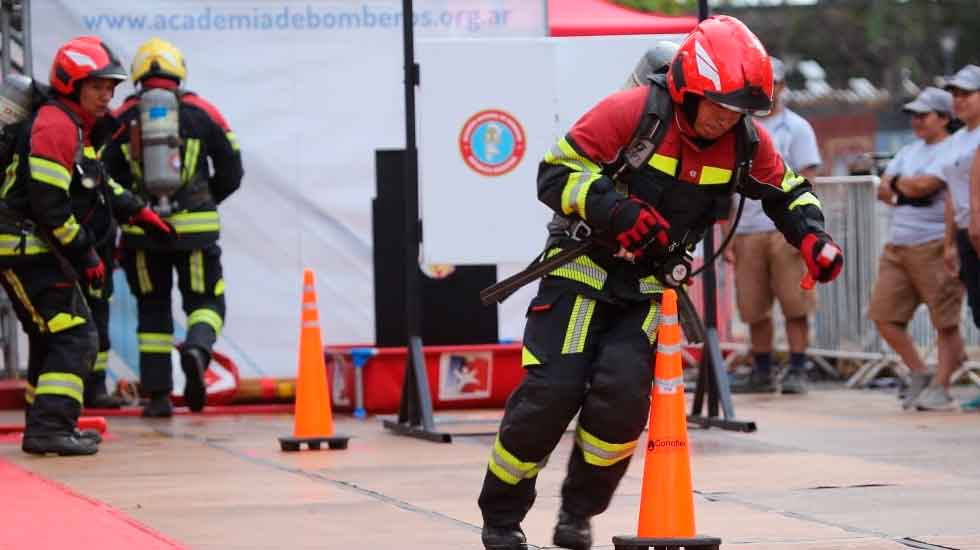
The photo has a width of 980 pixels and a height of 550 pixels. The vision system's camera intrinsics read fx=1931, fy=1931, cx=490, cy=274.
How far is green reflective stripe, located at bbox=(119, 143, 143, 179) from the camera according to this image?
450 inches

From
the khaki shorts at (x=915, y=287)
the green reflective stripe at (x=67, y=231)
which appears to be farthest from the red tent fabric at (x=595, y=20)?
the green reflective stripe at (x=67, y=231)

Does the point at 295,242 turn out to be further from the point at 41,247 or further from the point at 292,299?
the point at 41,247

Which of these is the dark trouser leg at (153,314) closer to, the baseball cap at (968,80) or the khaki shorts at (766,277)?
the khaki shorts at (766,277)

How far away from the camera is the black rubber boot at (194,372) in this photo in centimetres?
1096

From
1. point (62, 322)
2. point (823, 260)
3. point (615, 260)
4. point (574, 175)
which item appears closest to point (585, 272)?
point (615, 260)

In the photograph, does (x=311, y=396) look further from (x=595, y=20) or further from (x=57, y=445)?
(x=595, y=20)

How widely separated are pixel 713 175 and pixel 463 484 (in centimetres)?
255

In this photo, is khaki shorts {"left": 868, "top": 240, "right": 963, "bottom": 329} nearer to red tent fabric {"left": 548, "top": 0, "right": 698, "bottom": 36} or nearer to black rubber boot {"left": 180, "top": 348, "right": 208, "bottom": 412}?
red tent fabric {"left": 548, "top": 0, "right": 698, "bottom": 36}

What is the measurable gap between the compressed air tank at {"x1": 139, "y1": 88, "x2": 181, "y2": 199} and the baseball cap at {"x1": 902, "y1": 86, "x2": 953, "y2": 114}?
175 inches

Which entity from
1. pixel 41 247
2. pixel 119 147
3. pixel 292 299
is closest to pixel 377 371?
pixel 292 299

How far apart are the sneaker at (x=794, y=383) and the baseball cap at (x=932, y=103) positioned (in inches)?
91.7

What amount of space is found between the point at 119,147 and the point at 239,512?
4.57 meters

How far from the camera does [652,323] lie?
616 cm

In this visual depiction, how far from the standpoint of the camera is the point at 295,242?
12.8 m
